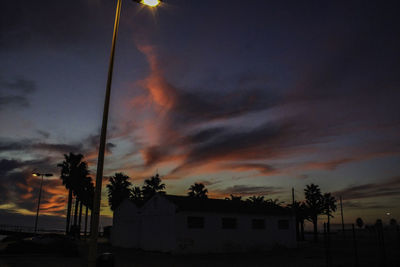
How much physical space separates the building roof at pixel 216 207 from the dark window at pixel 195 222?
854mm

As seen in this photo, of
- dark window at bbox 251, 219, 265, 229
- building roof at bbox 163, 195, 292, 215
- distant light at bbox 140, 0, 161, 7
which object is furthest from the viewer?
dark window at bbox 251, 219, 265, 229

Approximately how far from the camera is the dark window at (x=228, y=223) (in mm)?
34272

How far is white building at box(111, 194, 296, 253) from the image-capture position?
104 ft

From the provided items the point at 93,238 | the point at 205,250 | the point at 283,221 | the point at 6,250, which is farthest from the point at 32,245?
the point at 283,221

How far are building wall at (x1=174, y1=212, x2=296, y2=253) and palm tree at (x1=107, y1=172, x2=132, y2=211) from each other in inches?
1592

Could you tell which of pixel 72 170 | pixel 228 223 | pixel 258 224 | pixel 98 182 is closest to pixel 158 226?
pixel 228 223

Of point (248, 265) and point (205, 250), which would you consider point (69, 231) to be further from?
point (248, 265)

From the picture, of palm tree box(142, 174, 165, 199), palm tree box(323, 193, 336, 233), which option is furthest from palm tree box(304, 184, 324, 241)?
palm tree box(142, 174, 165, 199)

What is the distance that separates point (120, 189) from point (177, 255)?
146 ft

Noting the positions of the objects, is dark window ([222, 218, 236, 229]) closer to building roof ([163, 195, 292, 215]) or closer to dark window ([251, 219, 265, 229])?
building roof ([163, 195, 292, 215])

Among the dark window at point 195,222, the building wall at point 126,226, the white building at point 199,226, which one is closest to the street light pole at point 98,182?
the white building at point 199,226

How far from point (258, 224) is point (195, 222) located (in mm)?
8766

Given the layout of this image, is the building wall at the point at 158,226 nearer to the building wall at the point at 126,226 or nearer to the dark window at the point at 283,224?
the building wall at the point at 126,226

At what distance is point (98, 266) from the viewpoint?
10.0 m
